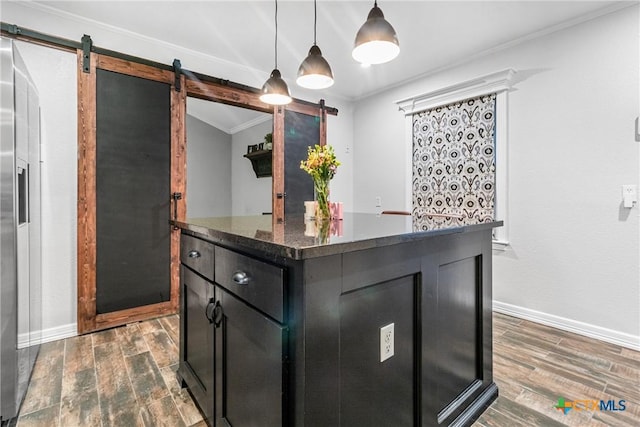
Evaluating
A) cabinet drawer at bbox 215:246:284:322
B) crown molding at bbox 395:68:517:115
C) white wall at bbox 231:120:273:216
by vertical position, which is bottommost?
cabinet drawer at bbox 215:246:284:322

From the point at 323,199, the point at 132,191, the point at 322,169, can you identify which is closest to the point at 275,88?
the point at 322,169

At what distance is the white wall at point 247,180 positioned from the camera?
481cm

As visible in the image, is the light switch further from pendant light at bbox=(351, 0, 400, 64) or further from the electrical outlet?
the electrical outlet

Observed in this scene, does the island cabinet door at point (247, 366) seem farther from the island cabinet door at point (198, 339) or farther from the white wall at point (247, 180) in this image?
the white wall at point (247, 180)

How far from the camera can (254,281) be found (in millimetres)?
1041

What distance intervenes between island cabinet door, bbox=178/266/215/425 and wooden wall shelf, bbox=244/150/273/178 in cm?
295

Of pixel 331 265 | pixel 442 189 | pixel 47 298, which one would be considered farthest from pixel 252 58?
pixel 331 265

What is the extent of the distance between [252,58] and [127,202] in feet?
6.54

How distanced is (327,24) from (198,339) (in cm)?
269

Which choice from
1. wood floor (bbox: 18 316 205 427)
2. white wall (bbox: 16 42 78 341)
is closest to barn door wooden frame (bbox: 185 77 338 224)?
white wall (bbox: 16 42 78 341)

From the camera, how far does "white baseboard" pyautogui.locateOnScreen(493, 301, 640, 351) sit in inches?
93.4

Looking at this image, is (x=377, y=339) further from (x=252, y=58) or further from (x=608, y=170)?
(x=252, y=58)

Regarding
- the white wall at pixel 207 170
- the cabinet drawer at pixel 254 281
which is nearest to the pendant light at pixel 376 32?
the cabinet drawer at pixel 254 281

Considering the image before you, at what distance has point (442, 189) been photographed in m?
3.59
